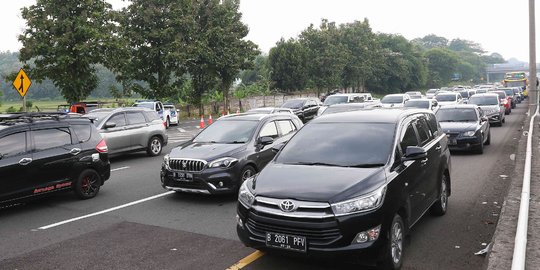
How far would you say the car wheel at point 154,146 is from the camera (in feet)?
50.4

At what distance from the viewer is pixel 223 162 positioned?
838 cm

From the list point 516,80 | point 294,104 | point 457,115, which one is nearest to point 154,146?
point 457,115

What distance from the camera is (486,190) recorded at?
916cm

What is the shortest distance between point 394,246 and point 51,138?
21.9 feet

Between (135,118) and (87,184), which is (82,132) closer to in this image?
(87,184)

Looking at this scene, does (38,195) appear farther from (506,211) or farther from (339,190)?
(506,211)

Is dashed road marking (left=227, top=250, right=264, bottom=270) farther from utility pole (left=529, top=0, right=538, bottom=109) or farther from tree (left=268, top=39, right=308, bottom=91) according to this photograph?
tree (left=268, top=39, right=308, bottom=91)

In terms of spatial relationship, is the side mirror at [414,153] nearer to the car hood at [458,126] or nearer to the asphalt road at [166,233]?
the asphalt road at [166,233]

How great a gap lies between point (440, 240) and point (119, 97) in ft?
117

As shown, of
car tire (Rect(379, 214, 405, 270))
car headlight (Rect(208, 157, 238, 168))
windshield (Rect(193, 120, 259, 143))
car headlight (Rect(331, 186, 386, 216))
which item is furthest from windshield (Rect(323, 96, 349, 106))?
car headlight (Rect(331, 186, 386, 216))

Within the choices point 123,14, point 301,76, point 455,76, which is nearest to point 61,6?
point 123,14

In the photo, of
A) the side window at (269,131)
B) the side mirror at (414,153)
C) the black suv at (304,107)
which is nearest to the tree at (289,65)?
the black suv at (304,107)

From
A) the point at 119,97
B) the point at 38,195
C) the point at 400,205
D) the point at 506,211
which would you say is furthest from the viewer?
the point at 119,97

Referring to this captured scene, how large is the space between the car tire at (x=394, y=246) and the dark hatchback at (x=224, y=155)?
3.87 m
